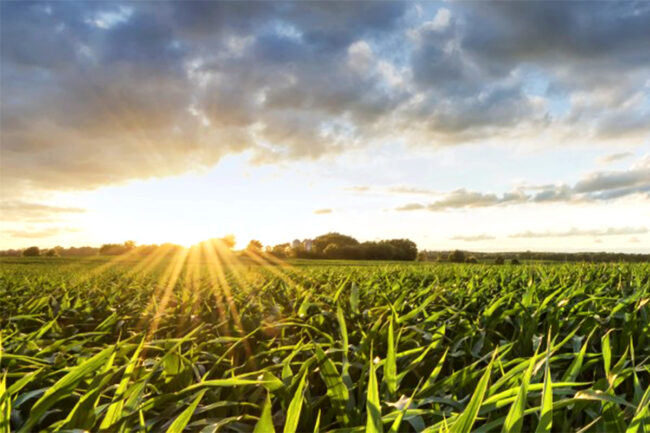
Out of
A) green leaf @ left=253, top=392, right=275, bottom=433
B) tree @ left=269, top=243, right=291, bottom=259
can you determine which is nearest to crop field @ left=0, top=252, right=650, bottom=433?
green leaf @ left=253, top=392, right=275, bottom=433

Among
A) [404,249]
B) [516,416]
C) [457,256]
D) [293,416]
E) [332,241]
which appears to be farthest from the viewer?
[332,241]

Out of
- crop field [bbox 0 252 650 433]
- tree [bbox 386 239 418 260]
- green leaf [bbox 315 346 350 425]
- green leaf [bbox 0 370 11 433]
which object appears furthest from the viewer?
tree [bbox 386 239 418 260]

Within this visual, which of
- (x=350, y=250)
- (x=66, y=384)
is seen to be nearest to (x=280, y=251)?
(x=350, y=250)

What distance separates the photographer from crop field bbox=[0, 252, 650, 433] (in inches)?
50.9

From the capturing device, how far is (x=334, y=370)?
150 centimetres

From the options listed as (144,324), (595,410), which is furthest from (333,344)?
(144,324)

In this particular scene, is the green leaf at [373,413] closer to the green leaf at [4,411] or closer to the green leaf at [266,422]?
the green leaf at [266,422]

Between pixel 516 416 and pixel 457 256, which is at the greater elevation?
pixel 516 416

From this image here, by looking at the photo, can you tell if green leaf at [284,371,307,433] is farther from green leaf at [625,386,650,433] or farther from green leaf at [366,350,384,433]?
green leaf at [625,386,650,433]

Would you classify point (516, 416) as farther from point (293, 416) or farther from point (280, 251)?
point (280, 251)

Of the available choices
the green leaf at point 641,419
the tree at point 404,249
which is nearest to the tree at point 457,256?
the tree at point 404,249

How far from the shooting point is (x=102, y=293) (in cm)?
478

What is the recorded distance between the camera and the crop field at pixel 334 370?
1.29 metres

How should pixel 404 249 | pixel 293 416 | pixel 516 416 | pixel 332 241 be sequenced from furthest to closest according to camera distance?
pixel 332 241 → pixel 404 249 → pixel 293 416 → pixel 516 416
